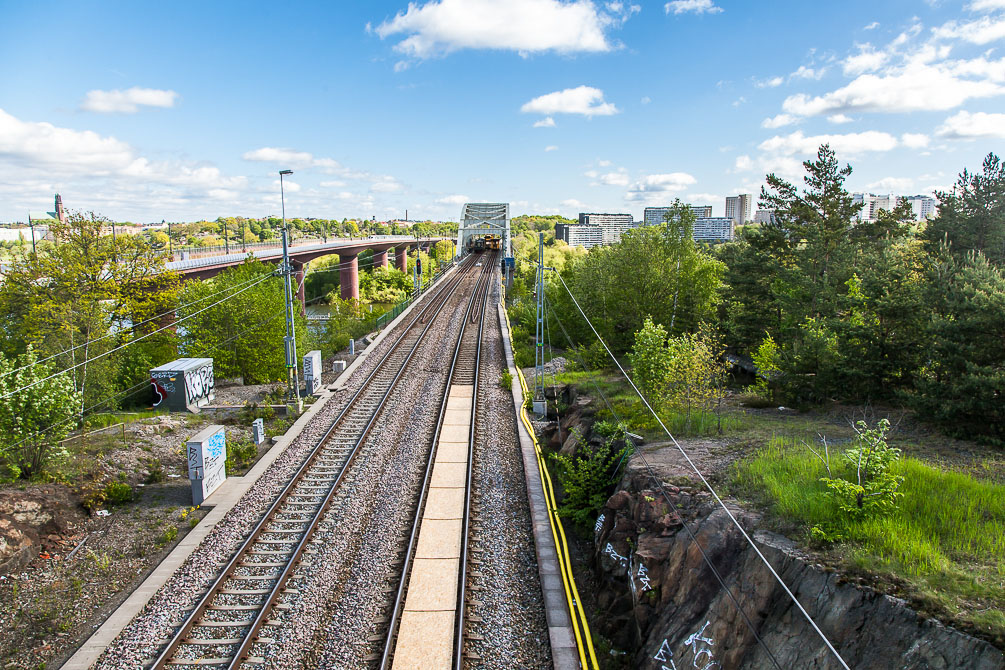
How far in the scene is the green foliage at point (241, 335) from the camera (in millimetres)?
29406

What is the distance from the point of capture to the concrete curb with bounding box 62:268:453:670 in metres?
9.40

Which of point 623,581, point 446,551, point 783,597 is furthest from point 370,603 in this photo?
point 783,597

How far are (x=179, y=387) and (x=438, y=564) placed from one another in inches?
617

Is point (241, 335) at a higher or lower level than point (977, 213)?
lower

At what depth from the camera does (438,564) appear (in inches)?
470

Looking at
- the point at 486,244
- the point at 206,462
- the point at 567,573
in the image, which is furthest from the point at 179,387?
the point at 486,244

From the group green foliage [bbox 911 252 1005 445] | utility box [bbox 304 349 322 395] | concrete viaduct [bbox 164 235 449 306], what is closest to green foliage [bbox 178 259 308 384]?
concrete viaduct [bbox 164 235 449 306]

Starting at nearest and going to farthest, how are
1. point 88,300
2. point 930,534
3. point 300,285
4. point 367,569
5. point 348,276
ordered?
point 930,534 < point 367,569 < point 88,300 < point 300,285 < point 348,276

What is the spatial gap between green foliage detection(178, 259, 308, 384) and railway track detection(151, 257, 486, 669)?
11553 millimetres

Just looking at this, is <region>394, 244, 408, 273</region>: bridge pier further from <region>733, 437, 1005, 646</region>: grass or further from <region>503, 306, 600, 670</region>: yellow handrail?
A: <region>733, 437, 1005, 646</region>: grass

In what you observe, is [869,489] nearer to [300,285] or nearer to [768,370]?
[768,370]

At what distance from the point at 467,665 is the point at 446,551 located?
3.36m

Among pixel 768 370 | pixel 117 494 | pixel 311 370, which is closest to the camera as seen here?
pixel 117 494

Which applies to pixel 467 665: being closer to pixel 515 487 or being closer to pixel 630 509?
pixel 630 509
